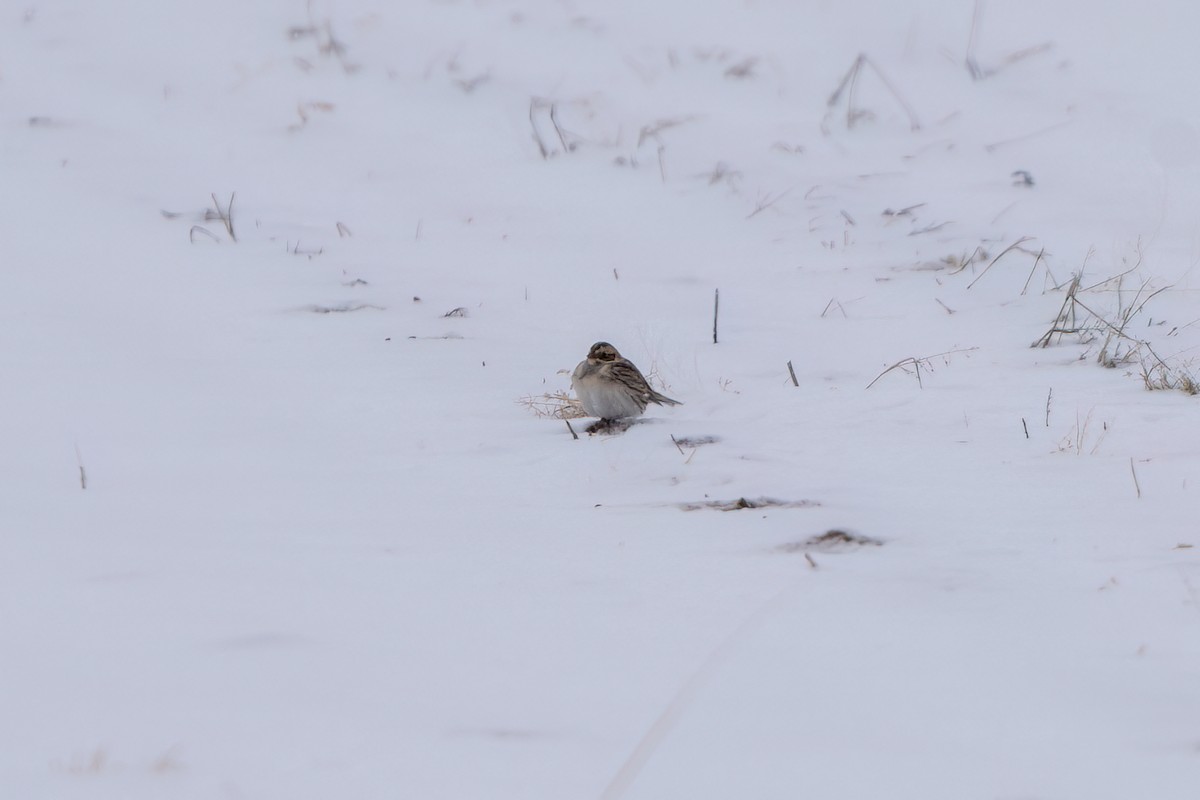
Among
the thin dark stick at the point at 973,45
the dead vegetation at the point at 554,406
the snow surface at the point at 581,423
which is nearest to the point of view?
the snow surface at the point at 581,423

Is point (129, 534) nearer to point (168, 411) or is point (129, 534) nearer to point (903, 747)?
point (168, 411)

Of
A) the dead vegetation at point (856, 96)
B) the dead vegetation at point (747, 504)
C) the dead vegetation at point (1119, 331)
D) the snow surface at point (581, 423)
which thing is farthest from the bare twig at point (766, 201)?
the dead vegetation at point (747, 504)

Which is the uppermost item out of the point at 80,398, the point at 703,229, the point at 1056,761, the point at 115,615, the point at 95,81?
the point at 95,81

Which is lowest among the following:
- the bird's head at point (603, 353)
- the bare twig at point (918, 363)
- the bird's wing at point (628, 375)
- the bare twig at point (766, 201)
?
the bare twig at point (918, 363)

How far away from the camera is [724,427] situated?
4.36 meters

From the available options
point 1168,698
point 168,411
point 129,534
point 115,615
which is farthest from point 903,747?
point 168,411

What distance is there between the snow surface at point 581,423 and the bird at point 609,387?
0.36 ft

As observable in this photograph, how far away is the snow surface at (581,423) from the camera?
2.29m

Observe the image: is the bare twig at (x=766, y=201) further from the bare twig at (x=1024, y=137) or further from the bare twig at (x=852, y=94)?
the bare twig at (x=1024, y=137)

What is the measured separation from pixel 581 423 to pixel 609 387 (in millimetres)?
309

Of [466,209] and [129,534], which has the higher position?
[466,209]

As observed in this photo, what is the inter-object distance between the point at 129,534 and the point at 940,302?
158 inches

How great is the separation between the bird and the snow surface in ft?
0.36

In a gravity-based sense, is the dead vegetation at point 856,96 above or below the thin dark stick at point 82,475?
above
